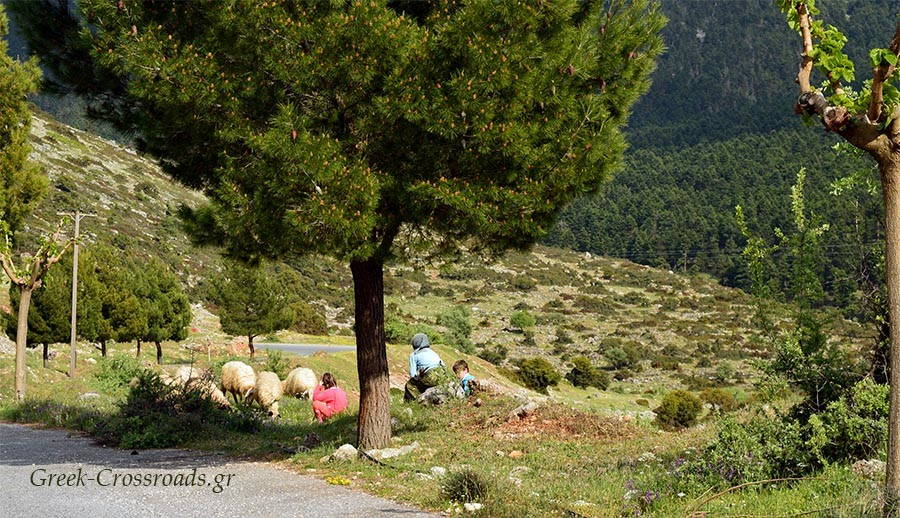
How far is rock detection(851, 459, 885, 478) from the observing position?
6742 millimetres

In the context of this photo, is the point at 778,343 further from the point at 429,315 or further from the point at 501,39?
the point at 429,315

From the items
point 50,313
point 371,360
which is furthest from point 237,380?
point 50,313

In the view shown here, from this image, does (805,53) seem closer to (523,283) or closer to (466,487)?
(466,487)

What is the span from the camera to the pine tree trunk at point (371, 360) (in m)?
10.5

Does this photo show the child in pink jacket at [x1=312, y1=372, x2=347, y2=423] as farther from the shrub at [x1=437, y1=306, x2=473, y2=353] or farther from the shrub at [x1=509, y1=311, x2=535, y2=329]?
the shrub at [x1=509, y1=311, x2=535, y2=329]

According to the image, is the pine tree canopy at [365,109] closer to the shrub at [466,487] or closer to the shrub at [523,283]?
the shrub at [466,487]

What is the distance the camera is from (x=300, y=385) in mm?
21031

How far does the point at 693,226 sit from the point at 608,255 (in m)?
23.2

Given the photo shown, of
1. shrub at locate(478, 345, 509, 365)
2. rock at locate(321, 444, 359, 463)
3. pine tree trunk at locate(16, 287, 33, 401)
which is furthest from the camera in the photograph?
shrub at locate(478, 345, 509, 365)

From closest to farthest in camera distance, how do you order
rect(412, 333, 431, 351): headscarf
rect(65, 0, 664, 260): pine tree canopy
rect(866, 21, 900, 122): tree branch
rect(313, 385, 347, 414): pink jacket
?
rect(866, 21, 900, 122): tree branch < rect(65, 0, 664, 260): pine tree canopy < rect(313, 385, 347, 414): pink jacket < rect(412, 333, 431, 351): headscarf

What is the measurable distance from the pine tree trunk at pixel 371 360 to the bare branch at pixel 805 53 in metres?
6.00

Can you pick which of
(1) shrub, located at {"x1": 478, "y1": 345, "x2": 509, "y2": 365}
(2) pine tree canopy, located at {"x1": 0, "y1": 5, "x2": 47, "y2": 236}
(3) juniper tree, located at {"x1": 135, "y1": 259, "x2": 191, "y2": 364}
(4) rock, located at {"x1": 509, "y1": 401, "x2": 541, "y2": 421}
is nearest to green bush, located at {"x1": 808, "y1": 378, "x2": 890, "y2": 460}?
(4) rock, located at {"x1": 509, "y1": 401, "x2": 541, "y2": 421}

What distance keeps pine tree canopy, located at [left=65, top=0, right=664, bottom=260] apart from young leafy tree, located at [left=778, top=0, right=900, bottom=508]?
3.42 m

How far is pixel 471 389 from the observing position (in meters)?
14.8
